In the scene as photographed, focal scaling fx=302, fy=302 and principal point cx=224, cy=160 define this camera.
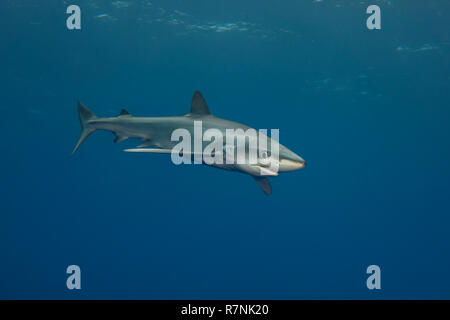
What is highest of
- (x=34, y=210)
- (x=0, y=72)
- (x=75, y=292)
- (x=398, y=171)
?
(x=0, y=72)

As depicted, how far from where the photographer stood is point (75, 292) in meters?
28.9

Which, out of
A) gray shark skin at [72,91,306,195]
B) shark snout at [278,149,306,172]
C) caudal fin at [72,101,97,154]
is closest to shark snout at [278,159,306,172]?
shark snout at [278,149,306,172]

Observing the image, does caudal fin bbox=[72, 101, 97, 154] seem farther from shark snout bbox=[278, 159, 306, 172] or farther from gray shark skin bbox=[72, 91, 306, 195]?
shark snout bbox=[278, 159, 306, 172]

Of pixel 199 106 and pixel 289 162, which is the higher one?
pixel 199 106

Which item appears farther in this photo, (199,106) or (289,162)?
(199,106)

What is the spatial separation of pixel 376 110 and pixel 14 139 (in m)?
40.0

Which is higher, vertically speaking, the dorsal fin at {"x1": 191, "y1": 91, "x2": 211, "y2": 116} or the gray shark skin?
the dorsal fin at {"x1": 191, "y1": 91, "x2": 211, "y2": 116}

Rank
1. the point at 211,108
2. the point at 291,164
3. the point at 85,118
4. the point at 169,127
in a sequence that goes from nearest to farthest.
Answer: the point at 291,164, the point at 169,127, the point at 85,118, the point at 211,108

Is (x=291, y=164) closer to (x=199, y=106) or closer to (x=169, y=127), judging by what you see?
(x=199, y=106)

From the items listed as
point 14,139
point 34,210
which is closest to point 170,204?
point 34,210

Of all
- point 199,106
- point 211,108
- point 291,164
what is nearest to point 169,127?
point 199,106

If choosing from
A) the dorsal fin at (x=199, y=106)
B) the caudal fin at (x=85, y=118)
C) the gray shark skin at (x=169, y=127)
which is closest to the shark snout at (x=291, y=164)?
the gray shark skin at (x=169, y=127)

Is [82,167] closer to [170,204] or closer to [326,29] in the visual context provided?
[170,204]

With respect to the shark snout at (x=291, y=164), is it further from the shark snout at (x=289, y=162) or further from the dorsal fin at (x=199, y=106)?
the dorsal fin at (x=199, y=106)
